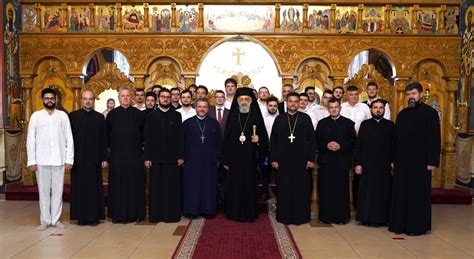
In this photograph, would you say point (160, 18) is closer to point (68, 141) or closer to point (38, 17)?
point (38, 17)

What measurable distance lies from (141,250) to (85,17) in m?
6.15

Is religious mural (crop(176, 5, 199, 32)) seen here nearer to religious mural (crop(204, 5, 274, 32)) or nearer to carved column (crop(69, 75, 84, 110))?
religious mural (crop(204, 5, 274, 32))

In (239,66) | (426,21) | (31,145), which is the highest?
(426,21)

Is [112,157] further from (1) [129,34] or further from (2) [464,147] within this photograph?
(2) [464,147]

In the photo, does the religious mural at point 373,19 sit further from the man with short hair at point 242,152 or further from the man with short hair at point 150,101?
the man with short hair at point 150,101

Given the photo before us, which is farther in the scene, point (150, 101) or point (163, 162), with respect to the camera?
point (150, 101)

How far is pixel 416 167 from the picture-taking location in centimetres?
544

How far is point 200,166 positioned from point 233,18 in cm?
414

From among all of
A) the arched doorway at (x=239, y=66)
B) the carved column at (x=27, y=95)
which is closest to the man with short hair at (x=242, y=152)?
the arched doorway at (x=239, y=66)

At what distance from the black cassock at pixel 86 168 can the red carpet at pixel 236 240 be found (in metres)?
1.42

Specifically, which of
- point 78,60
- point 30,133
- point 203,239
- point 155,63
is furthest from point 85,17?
point 203,239

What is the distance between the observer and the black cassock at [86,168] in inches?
228

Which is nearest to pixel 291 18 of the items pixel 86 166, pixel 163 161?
pixel 163 161

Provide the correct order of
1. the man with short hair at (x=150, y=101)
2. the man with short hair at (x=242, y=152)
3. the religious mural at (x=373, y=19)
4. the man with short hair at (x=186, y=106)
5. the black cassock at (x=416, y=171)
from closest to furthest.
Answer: the black cassock at (x=416, y=171) → the man with short hair at (x=242, y=152) → the man with short hair at (x=150, y=101) → the man with short hair at (x=186, y=106) → the religious mural at (x=373, y=19)
